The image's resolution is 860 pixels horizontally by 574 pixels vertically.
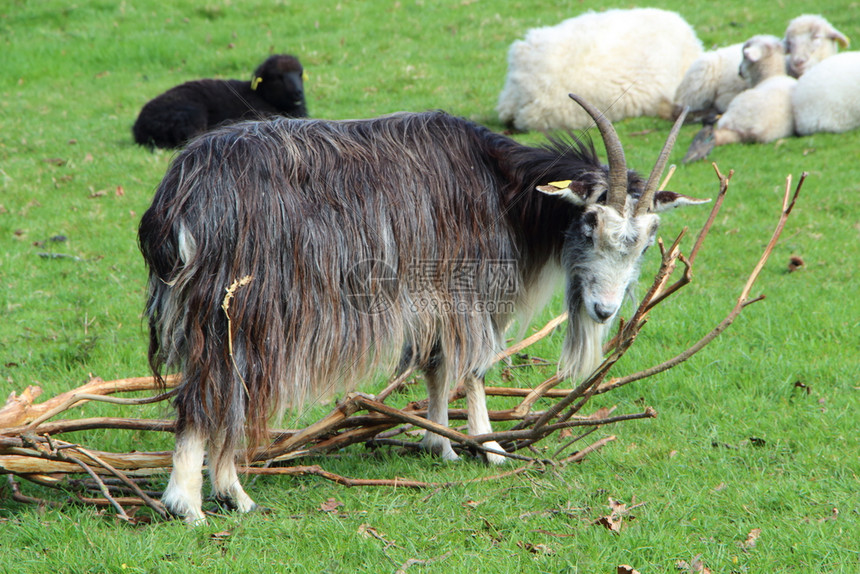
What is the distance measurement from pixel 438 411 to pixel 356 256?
46.4 inches

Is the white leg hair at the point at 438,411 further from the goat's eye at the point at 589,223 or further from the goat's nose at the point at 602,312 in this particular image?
the goat's eye at the point at 589,223

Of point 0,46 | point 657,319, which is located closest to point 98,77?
point 0,46

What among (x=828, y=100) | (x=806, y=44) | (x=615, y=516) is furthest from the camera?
(x=806, y=44)

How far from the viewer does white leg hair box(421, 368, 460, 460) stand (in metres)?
4.45

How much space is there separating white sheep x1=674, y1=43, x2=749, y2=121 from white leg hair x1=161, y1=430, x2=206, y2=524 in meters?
8.34

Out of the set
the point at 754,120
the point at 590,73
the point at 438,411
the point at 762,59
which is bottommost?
the point at 438,411

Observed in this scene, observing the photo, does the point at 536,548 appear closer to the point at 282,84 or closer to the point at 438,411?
the point at 438,411

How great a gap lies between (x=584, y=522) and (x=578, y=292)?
47.2 inches

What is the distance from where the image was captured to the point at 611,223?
12.6 feet

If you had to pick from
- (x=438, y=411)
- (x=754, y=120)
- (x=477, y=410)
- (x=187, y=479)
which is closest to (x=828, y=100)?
(x=754, y=120)

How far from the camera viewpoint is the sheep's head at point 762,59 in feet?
32.1

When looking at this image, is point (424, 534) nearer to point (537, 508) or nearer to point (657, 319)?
point (537, 508)

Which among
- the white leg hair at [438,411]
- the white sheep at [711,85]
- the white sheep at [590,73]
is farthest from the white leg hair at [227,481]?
the white sheep at [711,85]

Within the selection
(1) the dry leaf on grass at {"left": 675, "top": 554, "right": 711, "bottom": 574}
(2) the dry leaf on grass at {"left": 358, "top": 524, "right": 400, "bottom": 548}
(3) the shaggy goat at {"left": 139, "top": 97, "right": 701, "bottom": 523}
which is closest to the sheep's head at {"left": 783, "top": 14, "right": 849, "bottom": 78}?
(3) the shaggy goat at {"left": 139, "top": 97, "right": 701, "bottom": 523}
